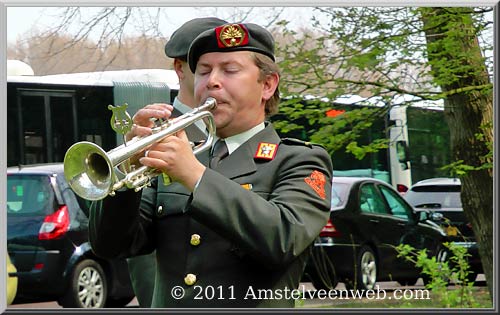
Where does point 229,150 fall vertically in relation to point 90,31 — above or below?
below

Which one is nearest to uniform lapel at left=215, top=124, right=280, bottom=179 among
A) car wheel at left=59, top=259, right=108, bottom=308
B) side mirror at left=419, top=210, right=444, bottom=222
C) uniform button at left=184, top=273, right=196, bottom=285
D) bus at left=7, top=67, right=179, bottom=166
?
uniform button at left=184, top=273, right=196, bottom=285

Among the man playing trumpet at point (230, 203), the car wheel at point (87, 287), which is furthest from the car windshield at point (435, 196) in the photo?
the man playing trumpet at point (230, 203)

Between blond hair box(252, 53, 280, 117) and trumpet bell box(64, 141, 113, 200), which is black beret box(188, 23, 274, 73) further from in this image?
trumpet bell box(64, 141, 113, 200)

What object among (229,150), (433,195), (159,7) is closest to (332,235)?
(433,195)

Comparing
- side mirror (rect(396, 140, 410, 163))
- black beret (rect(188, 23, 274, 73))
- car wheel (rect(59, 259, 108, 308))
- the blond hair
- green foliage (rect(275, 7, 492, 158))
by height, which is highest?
green foliage (rect(275, 7, 492, 158))

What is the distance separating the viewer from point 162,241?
336cm

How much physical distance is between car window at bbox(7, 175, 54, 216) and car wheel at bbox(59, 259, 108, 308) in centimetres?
57

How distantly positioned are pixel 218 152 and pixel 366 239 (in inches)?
216

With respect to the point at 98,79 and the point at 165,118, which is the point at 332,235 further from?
the point at 165,118

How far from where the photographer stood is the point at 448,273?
8.35 meters

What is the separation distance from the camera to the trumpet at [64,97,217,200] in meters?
3.06

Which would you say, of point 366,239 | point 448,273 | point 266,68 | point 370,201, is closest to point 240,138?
point 266,68

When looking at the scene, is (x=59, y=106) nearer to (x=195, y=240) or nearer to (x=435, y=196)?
(x=435, y=196)

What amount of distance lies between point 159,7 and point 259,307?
3.94 m
